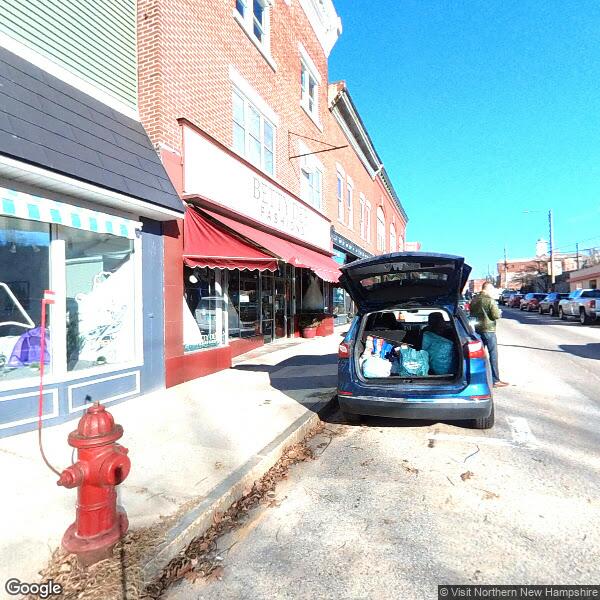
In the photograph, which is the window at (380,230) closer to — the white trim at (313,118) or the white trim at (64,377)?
the white trim at (313,118)

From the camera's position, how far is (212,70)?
804cm

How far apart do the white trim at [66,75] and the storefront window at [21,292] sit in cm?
213

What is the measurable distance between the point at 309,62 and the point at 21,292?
41.4 ft

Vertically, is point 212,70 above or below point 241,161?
above

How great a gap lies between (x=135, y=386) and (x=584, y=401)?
6601 millimetres

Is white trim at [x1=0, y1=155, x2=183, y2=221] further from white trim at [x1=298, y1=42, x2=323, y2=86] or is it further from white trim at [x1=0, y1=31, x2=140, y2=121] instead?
white trim at [x1=298, y1=42, x2=323, y2=86]

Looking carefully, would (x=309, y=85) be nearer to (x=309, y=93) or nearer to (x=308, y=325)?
(x=309, y=93)

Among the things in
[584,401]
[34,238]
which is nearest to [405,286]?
[584,401]

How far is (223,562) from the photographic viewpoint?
101 inches

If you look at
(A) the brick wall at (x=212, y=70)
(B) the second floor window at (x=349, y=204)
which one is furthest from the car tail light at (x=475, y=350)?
(B) the second floor window at (x=349, y=204)

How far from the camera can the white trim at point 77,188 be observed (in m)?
4.14

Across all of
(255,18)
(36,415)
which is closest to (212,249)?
(36,415)

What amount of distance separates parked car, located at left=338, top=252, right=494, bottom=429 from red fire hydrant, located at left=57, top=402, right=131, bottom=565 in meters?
2.75

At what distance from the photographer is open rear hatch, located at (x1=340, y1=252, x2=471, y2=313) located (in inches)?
183
